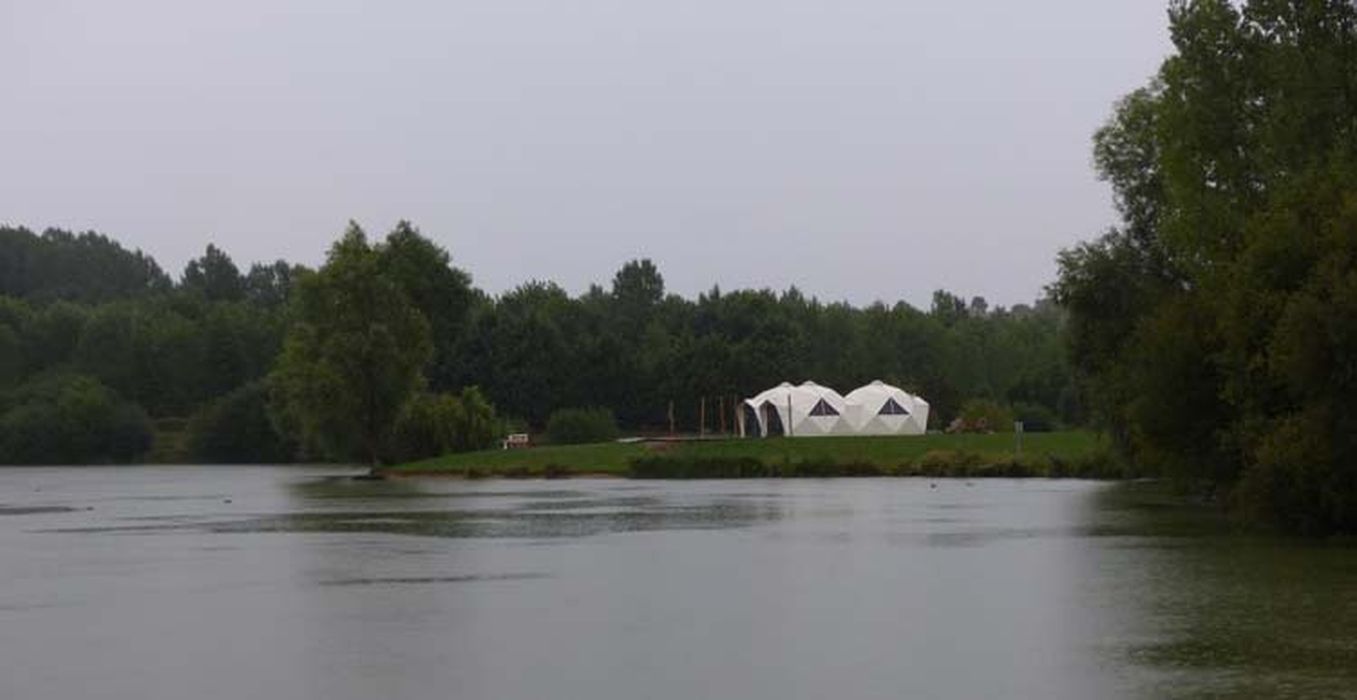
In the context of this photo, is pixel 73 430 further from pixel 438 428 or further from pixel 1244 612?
pixel 1244 612

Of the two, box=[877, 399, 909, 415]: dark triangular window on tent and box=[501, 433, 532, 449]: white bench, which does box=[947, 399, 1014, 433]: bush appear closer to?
box=[877, 399, 909, 415]: dark triangular window on tent

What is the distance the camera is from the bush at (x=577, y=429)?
110750 mm

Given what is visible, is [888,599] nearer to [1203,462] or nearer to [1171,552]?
[1171,552]

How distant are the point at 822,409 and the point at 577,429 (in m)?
17.4

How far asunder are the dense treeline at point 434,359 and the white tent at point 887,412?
7026 mm

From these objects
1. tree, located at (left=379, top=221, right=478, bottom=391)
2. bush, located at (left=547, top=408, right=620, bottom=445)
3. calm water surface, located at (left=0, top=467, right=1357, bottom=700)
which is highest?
tree, located at (left=379, top=221, right=478, bottom=391)

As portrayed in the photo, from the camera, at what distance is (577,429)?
4385 inches

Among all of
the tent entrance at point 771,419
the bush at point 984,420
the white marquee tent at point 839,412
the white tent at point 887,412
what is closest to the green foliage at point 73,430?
the white marquee tent at point 839,412

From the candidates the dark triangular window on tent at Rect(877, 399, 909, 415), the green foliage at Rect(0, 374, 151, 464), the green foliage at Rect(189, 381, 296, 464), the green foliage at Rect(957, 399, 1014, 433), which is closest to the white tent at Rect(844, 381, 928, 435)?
the dark triangular window on tent at Rect(877, 399, 909, 415)

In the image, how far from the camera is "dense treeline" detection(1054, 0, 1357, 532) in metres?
31.5

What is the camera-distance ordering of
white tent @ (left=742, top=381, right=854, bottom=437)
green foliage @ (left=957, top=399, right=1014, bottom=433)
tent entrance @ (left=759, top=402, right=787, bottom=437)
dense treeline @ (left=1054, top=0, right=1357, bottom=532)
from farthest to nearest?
1. tent entrance @ (left=759, top=402, right=787, bottom=437)
2. white tent @ (left=742, top=381, right=854, bottom=437)
3. green foliage @ (left=957, top=399, right=1014, bottom=433)
4. dense treeline @ (left=1054, top=0, right=1357, bottom=532)

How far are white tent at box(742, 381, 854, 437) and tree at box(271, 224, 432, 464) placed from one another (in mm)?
29632

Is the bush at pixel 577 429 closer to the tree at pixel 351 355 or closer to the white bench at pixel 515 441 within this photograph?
the white bench at pixel 515 441

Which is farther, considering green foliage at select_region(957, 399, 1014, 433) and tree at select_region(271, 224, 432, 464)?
green foliage at select_region(957, 399, 1014, 433)
